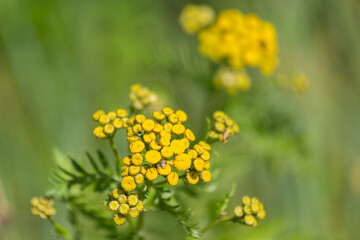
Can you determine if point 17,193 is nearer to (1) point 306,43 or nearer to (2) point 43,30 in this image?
(2) point 43,30

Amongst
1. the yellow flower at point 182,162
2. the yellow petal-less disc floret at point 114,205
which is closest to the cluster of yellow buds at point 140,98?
the yellow flower at point 182,162

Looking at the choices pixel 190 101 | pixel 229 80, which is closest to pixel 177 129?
pixel 229 80

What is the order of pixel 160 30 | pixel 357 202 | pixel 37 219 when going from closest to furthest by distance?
pixel 37 219, pixel 357 202, pixel 160 30

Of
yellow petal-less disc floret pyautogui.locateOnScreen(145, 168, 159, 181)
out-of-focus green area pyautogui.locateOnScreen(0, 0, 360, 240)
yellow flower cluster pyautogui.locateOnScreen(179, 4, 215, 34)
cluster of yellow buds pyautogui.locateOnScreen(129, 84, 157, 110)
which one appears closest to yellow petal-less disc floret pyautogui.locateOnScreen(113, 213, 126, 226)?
yellow petal-less disc floret pyautogui.locateOnScreen(145, 168, 159, 181)

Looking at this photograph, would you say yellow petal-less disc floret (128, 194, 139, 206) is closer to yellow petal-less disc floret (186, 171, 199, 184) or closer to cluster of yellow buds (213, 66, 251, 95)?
yellow petal-less disc floret (186, 171, 199, 184)

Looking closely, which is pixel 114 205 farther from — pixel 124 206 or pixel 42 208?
pixel 42 208

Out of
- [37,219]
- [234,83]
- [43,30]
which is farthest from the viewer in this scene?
[43,30]

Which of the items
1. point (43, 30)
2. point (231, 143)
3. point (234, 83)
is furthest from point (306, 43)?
point (43, 30)

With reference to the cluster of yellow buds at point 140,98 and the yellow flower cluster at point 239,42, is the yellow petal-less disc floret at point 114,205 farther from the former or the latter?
the yellow flower cluster at point 239,42
